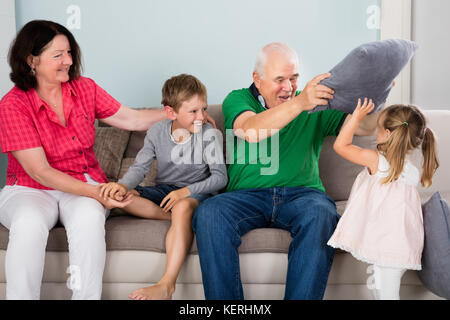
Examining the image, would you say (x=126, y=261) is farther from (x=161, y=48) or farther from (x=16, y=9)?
(x=16, y=9)

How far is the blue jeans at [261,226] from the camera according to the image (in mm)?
1461

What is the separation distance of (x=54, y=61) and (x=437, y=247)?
4.58 feet

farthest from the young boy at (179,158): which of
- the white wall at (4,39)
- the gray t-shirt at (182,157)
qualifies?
the white wall at (4,39)

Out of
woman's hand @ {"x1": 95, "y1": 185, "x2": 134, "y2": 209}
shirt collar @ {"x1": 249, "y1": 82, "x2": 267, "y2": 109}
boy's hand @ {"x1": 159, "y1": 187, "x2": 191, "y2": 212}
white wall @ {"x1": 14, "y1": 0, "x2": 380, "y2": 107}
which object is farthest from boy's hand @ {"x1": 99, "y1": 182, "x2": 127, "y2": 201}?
white wall @ {"x1": 14, "y1": 0, "x2": 380, "y2": 107}

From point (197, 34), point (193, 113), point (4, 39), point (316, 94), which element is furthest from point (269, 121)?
point (4, 39)

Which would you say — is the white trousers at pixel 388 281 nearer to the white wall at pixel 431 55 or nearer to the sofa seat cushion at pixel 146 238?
the sofa seat cushion at pixel 146 238

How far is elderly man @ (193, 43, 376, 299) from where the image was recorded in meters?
1.48

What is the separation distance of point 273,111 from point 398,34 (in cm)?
159

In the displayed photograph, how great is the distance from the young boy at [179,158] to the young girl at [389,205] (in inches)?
21.0

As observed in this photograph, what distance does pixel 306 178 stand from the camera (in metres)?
1.80

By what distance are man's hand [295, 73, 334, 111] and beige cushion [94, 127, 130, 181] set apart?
0.97 metres

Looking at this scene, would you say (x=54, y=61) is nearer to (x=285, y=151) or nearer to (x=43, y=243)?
(x=43, y=243)
